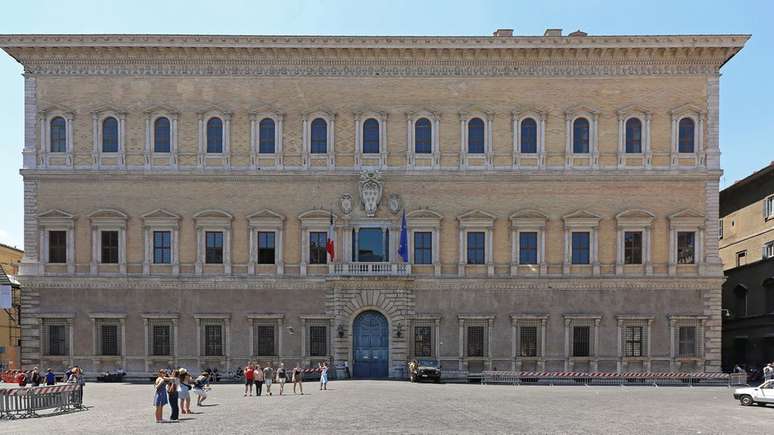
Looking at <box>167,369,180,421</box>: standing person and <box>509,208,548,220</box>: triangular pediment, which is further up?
<box>509,208,548,220</box>: triangular pediment

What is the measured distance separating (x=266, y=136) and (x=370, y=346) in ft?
40.9

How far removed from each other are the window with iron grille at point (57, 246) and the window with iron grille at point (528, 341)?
24.5 meters

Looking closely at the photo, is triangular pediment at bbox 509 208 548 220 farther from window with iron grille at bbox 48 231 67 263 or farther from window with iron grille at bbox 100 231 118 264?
window with iron grille at bbox 48 231 67 263

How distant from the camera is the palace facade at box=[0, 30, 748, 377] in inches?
1673

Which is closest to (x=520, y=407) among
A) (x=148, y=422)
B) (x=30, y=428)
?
(x=148, y=422)

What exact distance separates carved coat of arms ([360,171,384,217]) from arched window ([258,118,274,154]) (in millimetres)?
5182

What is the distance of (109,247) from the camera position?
141 ft

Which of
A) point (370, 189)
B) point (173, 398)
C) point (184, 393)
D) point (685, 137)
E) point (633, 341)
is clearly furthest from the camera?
point (685, 137)

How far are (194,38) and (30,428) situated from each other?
25084 millimetres

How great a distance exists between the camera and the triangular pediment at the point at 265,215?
140 feet

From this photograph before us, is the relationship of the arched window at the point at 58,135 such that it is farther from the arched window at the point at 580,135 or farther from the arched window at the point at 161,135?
the arched window at the point at 580,135

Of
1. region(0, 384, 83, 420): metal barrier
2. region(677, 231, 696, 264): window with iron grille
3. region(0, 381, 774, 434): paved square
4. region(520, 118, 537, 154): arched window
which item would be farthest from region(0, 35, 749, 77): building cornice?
region(0, 384, 83, 420): metal barrier

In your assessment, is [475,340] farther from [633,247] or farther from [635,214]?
[635,214]

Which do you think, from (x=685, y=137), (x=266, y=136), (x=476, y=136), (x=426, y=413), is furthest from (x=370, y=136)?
(x=426, y=413)
